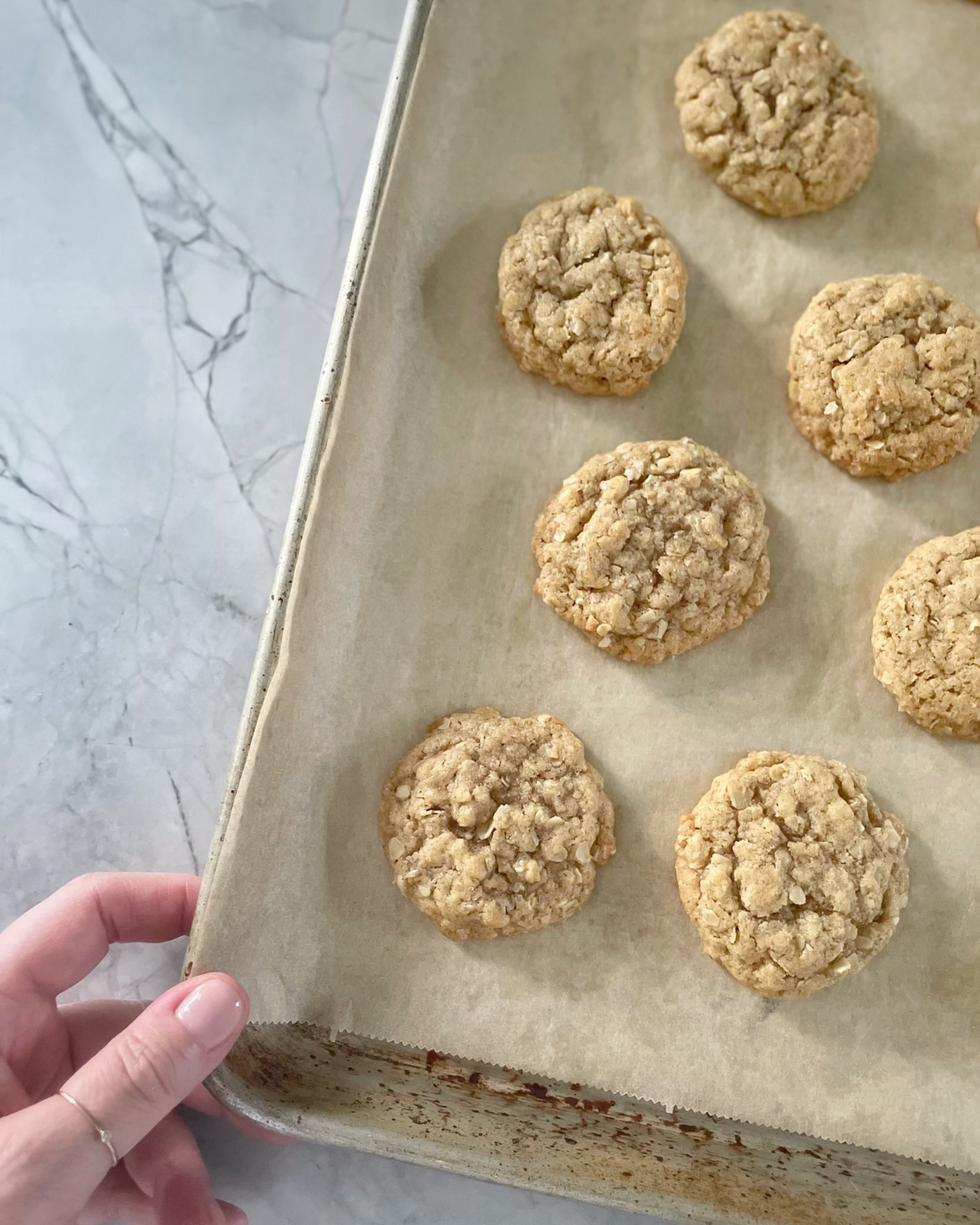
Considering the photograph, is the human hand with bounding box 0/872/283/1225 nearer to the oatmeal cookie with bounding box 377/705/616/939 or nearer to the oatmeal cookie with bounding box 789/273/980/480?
the oatmeal cookie with bounding box 377/705/616/939

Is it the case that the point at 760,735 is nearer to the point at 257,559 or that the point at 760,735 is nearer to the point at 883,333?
the point at 883,333

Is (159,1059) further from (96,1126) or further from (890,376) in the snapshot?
(890,376)

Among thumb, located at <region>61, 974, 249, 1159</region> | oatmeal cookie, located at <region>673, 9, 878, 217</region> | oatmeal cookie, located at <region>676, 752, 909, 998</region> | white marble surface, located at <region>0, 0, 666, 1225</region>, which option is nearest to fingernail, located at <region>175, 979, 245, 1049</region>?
thumb, located at <region>61, 974, 249, 1159</region>

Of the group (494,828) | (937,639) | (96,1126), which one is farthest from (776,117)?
(96,1126)

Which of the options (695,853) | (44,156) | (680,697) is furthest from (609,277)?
(44,156)

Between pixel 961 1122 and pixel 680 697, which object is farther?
pixel 680 697

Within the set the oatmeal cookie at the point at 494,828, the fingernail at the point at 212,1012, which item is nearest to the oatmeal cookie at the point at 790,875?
the oatmeal cookie at the point at 494,828

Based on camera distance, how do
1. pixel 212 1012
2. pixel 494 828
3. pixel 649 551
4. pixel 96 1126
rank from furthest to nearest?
pixel 649 551, pixel 494 828, pixel 212 1012, pixel 96 1126
